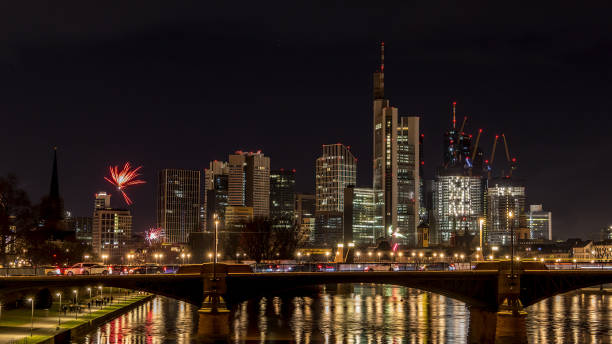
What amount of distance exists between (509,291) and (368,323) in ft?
77.2

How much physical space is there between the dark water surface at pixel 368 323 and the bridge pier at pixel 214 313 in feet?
5.14

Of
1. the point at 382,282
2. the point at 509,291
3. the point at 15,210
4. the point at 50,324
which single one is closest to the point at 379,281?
the point at 382,282

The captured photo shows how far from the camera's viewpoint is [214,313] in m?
82.1

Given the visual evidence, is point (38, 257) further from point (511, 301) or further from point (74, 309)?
point (511, 301)

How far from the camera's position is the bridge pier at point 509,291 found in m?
83.8

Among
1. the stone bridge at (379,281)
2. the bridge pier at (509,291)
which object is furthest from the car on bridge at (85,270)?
the bridge pier at (509,291)

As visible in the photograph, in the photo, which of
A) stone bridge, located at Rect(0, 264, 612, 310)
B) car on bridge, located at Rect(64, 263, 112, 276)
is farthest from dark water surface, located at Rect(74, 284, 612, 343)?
car on bridge, located at Rect(64, 263, 112, 276)

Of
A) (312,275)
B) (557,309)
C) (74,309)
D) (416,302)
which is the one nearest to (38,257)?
(74,309)

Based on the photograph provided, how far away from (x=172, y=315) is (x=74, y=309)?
13544 mm

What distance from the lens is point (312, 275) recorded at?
86.1 meters

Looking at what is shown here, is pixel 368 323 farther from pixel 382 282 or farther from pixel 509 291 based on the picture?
pixel 509 291

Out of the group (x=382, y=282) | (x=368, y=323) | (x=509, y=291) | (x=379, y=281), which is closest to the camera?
(x=509, y=291)

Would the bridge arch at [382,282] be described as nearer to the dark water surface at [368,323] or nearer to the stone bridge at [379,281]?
the stone bridge at [379,281]

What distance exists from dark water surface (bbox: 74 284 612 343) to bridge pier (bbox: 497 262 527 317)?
952 millimetres
